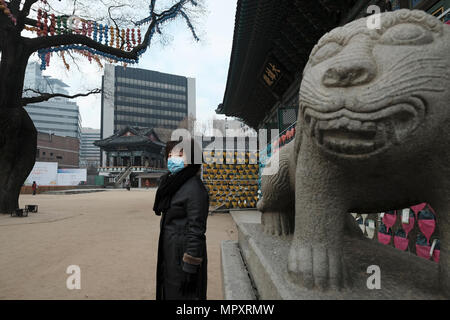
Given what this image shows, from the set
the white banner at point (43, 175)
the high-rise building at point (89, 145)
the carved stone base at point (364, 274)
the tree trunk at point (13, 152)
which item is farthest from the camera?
the high-rise building at point (89, 145)

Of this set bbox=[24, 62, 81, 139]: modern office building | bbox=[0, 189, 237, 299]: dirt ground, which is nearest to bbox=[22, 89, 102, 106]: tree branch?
bbox=[0, 189, 237, 299]: dirt ground

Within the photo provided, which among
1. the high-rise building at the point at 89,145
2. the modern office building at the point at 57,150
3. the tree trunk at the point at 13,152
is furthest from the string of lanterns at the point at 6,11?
the high-rise building at the point at 89,145

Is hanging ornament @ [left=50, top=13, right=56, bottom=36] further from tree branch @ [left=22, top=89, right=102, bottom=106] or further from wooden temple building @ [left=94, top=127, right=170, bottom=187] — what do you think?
wooden temple building @ [left=94, top=127, right=170, bottom=187]

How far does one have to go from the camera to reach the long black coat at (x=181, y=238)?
4.50 feet

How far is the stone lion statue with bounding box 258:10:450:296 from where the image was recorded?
745 millimetres

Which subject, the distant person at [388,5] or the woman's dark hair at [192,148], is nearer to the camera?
the woman's dark hair at [192,148]

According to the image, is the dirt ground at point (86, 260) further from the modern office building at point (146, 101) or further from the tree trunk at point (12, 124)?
the modern office building at point (146, 101)

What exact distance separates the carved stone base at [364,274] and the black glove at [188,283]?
0.37m

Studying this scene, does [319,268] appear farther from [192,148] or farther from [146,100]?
[146,100]

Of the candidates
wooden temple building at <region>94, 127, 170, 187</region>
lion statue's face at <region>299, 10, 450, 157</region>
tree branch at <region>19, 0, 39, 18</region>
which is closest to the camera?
lion statue's face at <region>299, 10, 450, 157</region>


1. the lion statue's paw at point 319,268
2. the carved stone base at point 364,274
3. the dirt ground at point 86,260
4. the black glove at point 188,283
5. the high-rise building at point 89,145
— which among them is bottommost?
the dirt ground at point 86,260

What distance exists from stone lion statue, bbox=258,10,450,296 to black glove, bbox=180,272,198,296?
60cm

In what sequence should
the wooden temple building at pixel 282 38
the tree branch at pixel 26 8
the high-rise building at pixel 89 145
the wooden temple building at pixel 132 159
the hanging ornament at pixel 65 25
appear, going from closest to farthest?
the wooden temple building at pixel 282 38 < the tree branch at pixel 26 8 < the hanging ornament at pixel 65 25 < the wooden temple building at pixel 132 159 < the high-rise building at pixel 89 145
